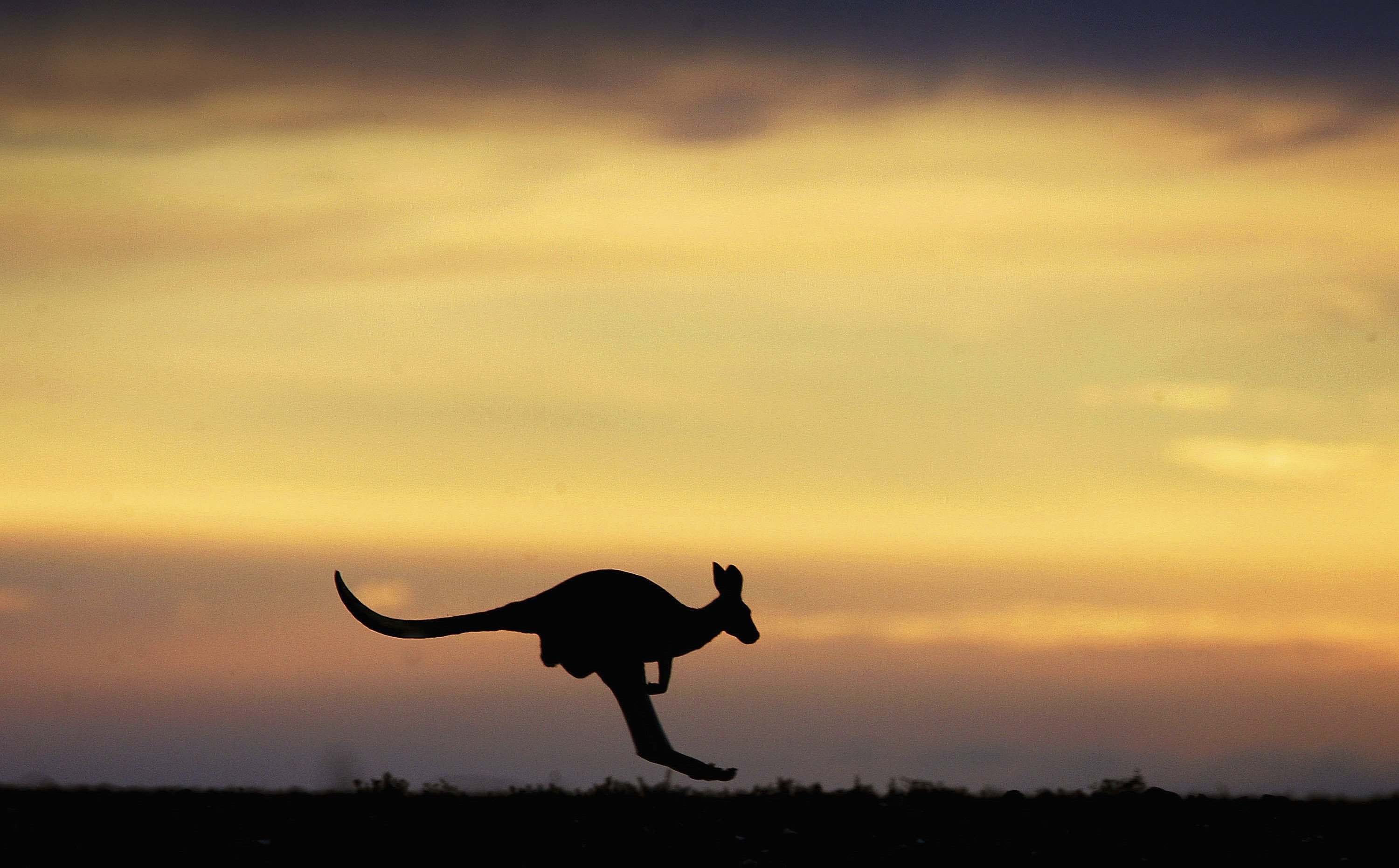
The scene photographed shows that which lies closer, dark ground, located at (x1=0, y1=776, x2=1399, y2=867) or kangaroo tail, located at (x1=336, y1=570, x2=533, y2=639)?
dark ground, located at (x1=0, y1=776, x2=1399, y2=867)

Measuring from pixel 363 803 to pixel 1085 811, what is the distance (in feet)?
25.1

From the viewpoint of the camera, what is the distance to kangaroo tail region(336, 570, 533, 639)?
2248cm

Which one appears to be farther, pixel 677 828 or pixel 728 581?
pixel 728 581

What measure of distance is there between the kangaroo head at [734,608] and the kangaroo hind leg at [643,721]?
1.17 m

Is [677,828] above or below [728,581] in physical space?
below

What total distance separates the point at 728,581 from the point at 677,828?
443 cm

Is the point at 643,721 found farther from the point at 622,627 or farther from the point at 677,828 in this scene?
the point at 677,828

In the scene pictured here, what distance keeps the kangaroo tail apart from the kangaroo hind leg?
4.21 feet

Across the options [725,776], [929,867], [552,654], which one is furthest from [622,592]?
[929,867]

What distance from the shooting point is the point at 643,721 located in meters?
21.8

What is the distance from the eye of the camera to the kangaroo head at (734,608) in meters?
22.5

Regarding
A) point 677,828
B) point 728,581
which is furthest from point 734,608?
point 677,828

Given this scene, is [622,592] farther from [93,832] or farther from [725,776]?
[93,832]

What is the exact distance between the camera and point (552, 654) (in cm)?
2219
